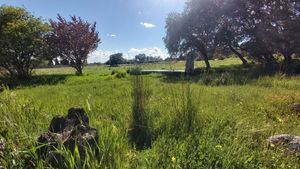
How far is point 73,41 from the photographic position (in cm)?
2456

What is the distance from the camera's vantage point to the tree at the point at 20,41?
787 inches

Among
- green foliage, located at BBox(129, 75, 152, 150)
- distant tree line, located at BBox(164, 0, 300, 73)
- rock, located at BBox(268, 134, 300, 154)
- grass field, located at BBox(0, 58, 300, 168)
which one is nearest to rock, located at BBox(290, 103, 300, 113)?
grass field, located at BBox(0, 58, 300, 168)

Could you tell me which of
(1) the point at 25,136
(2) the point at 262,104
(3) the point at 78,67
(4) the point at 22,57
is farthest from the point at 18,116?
(3) the point at 78,67

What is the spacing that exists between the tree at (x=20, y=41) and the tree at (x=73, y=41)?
2.07 metres

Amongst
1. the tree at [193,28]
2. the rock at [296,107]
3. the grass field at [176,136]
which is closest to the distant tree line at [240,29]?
the tree at [193,28]

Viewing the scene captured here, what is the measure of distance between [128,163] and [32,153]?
3.16 feet

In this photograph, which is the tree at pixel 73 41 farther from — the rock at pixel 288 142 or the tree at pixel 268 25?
the rock at pixel 288 142

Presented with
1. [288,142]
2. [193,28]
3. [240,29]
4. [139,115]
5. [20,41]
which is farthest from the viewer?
[193,28]

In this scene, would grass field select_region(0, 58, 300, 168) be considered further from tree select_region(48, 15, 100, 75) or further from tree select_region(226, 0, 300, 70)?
tree select_region(48, 15, 100, 75)

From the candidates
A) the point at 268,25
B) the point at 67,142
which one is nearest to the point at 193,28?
the point at 268,25

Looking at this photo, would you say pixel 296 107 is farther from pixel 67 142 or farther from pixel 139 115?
pixel 67 142

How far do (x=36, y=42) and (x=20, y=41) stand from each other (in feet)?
3.52

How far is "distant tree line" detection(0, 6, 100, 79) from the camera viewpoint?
65.9ft

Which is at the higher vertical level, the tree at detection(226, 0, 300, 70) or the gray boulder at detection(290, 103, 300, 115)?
the tree at detection(226, 0, 300, 70)
